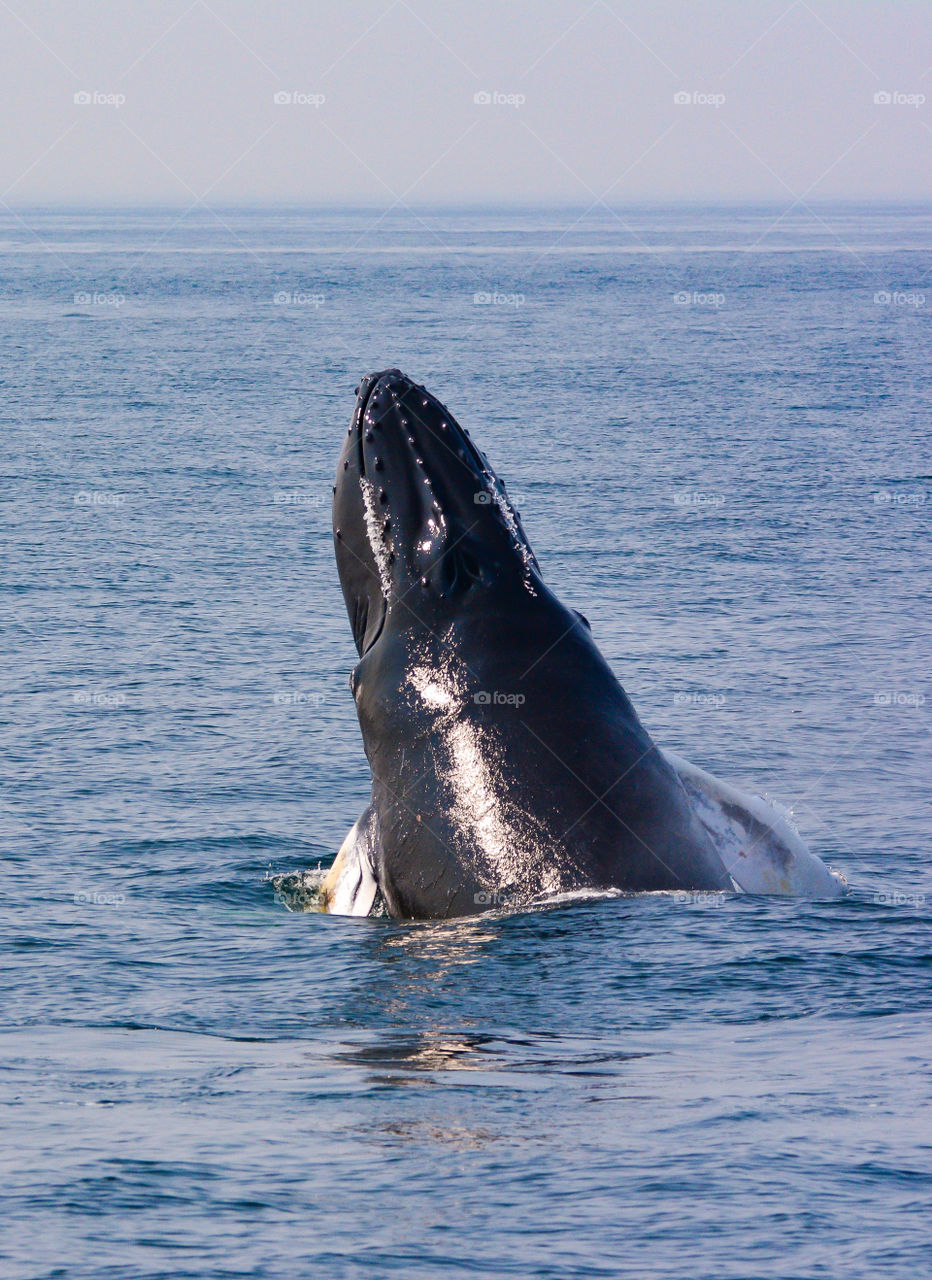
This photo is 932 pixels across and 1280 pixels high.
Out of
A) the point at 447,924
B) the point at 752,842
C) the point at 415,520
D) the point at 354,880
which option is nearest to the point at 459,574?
the point at 415,520

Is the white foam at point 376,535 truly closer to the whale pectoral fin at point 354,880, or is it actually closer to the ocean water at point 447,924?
the whale pectoral fin at point 354,880

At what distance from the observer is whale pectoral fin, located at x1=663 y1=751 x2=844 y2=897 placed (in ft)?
27.8

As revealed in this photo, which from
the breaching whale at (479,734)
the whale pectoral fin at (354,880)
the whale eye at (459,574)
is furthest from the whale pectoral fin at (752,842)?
the whale pectoral fin at (354,880)

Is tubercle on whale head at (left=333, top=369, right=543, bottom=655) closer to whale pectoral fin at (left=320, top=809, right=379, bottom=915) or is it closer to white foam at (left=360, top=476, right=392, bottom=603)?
white foam at (left=360, top=476, right=392, bottom=603)

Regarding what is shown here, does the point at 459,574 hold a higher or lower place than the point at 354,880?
higher

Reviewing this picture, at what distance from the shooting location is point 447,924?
7727mm

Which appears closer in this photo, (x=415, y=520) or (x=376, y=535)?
(x=415, y=520)

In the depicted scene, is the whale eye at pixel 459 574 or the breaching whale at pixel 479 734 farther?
the whale eye at pixel 459 574

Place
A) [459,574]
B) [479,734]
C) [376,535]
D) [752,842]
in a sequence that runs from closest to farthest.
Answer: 1. [479,734]
2. [459,574]
3. [752,842]
4. [376,535]

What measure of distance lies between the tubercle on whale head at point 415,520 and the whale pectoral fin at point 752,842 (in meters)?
1.34

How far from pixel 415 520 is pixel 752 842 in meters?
2.35

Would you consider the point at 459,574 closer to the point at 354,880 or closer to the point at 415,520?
the point at 415,520

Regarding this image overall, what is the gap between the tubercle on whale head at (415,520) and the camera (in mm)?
8500

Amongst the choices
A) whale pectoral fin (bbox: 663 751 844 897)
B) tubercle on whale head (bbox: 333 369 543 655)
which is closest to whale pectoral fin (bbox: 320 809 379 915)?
tubercle on whale head (bbox: 333 369 543 655)
